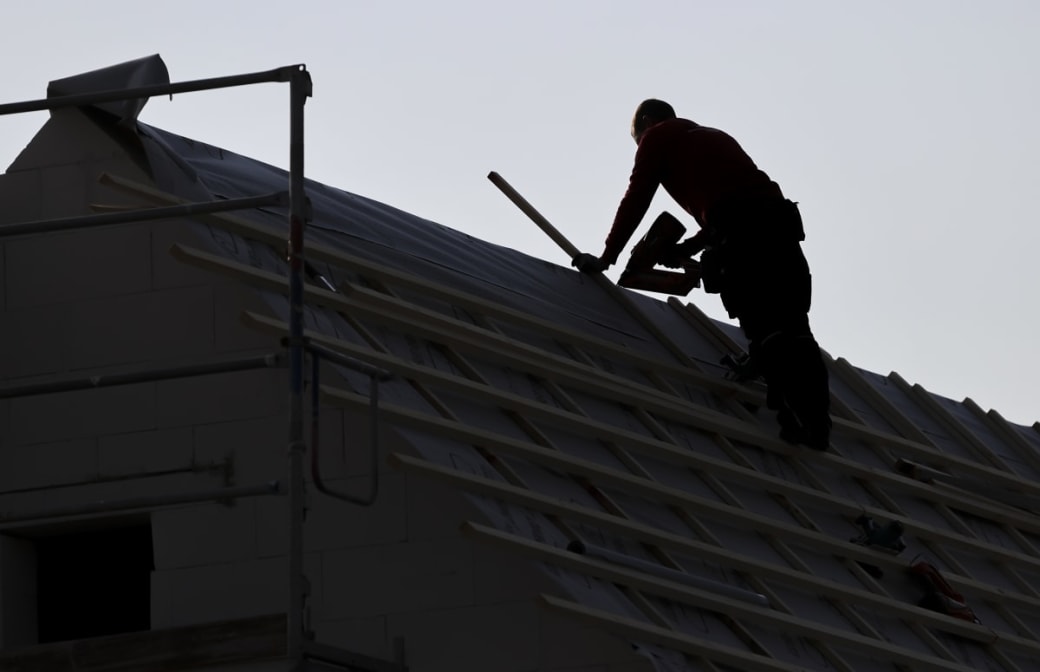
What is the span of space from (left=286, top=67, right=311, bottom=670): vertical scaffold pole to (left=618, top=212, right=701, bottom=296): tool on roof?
11.1 feet

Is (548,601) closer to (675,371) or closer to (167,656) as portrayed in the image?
(167,656)

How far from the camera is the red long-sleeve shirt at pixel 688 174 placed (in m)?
8.91

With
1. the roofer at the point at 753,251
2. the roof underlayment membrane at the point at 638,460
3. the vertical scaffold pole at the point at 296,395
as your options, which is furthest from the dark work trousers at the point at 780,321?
the vertical scaffold pole at the point at 296,395

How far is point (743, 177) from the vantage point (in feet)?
29.3

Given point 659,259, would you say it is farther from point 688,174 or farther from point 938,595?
point 938,595

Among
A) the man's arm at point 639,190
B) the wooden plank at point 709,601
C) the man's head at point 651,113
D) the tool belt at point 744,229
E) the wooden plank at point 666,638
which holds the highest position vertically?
the man's head at point 651,113

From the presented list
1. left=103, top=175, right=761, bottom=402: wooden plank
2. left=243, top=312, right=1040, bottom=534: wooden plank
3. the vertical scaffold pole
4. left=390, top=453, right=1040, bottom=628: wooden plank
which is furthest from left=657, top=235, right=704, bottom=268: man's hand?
the vertical scaffold pole

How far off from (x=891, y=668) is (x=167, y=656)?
2.73 m

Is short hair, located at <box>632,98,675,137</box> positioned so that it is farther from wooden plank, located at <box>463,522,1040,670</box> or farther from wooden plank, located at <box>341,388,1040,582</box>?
wooden plank, located at <box>463,522,1040,670</box>

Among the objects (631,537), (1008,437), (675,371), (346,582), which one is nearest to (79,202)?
(346,582)

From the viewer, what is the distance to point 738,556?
7285mm

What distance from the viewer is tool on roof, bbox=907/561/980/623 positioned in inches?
321

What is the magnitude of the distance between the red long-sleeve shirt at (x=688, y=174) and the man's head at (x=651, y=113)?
260 millimetres

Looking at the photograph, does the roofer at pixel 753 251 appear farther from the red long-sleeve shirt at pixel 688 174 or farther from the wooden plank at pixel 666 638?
the wooden plank at pixel 666 638
